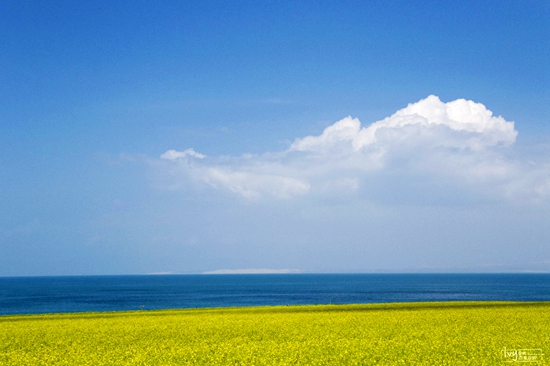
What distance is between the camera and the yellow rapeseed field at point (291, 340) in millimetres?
Result: 19828

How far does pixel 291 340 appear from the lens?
80.2 feet

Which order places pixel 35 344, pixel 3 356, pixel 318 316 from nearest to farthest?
pixel 3 356
pixel 35 344
pixel 318 316

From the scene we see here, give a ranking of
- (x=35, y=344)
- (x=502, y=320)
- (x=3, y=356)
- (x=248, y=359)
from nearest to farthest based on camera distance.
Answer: (x=248, y=359)
(x=3, y=356)
(x=35, y=344)
(x=502, y=320)

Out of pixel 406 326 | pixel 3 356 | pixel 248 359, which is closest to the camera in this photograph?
pixel 248 359

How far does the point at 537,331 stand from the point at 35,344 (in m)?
26.1

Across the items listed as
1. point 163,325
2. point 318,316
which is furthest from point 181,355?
point 318,316

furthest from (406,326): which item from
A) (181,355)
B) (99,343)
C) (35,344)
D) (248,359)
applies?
(35,344)

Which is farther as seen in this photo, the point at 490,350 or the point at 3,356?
the point at 3,356

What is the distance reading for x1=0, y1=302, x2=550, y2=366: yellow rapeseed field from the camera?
1983 cm

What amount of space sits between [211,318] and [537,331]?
2143 centimetres

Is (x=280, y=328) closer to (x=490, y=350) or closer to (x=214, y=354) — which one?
(x=214, y=354)

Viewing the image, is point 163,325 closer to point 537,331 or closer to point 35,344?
point 35,344

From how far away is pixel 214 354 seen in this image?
21219mm

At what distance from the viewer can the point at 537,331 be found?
25125 millimetres
